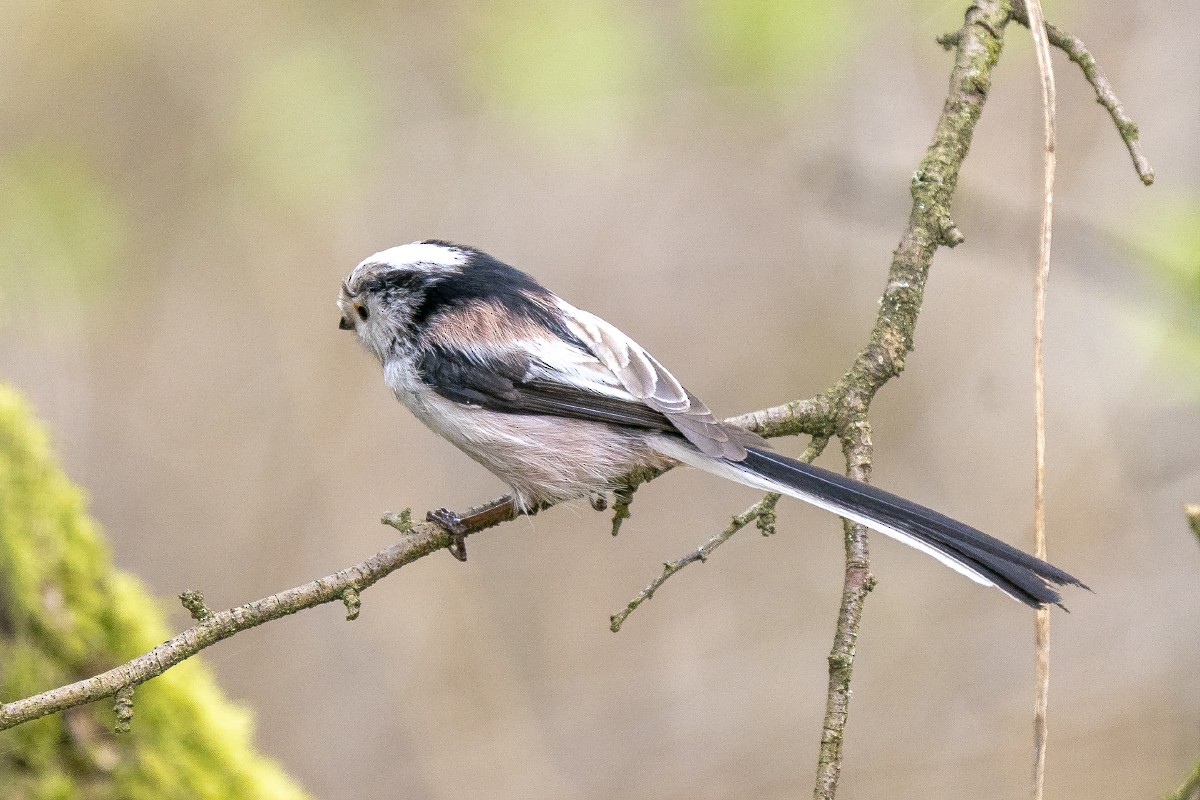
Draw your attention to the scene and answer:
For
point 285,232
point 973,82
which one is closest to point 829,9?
point 973,82

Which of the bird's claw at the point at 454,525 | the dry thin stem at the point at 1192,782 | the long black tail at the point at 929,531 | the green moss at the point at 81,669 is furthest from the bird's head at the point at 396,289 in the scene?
the dry thin stem at the point at 1192,782

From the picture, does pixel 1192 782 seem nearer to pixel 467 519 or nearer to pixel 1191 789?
pixel 1191 789

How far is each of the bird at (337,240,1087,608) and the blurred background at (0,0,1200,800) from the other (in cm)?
145

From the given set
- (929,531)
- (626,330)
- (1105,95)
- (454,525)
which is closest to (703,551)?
(929,531)

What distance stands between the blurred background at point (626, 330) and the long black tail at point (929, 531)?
1976mm

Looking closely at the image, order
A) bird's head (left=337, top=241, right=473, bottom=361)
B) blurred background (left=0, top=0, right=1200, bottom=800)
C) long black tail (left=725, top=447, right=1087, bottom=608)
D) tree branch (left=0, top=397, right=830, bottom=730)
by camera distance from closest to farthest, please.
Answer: tree branch (left=0, top=397, right=830, bottom=730), long black tail (left=725, top=447, right=1087, bottom=608), bird's head (left=337, top=241, right=473, bottom=361), blurred background (left=0, top=0, right=1200, bottom=800)

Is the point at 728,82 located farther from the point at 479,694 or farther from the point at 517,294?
the point at 479,694

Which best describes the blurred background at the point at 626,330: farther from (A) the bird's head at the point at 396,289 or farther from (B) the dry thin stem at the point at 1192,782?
(B) the dry thin stem at the point at 1192,782

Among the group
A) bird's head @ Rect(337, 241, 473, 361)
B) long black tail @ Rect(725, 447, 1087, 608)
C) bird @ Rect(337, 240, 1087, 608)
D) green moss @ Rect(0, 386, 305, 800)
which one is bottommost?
long black tail @ Rect(725, 447, 1087, 608)

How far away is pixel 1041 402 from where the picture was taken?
2.14m

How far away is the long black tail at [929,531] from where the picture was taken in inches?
76.6

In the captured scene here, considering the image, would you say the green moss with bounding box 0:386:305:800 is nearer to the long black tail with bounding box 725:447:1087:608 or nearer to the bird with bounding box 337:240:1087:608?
the bird with bounding box 337:240:1087:608

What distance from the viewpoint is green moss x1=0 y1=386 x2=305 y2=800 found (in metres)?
2.30

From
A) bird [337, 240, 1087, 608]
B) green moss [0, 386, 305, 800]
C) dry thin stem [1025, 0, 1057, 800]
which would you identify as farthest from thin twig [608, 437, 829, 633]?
green moss [0, 386, 305, 800]
